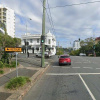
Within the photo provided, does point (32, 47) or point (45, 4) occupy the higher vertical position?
point (45, 4)

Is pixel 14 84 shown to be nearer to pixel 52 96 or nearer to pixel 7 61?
pixel 52 96

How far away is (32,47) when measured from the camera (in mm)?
53625

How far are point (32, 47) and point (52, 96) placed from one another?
1927 inches

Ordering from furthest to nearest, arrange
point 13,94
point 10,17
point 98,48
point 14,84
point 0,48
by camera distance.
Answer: point 10,17 < point 98,48 < point 0,48 < point 14,84 < point 13,94

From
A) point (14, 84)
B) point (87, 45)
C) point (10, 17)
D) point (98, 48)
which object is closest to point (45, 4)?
point (14, 84)

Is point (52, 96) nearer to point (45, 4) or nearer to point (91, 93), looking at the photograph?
point (91, 93)

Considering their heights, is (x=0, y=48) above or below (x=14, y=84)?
above

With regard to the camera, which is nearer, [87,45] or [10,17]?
[87,45]

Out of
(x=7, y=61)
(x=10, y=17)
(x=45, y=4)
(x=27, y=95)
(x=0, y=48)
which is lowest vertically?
(x=27, y=95)

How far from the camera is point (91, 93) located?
565cm

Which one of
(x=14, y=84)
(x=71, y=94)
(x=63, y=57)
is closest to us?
(x=71, y=94)

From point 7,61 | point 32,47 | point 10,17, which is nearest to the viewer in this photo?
point 7,61

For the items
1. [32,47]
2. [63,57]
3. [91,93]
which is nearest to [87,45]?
[32,47]

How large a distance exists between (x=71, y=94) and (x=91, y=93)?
92 cm
